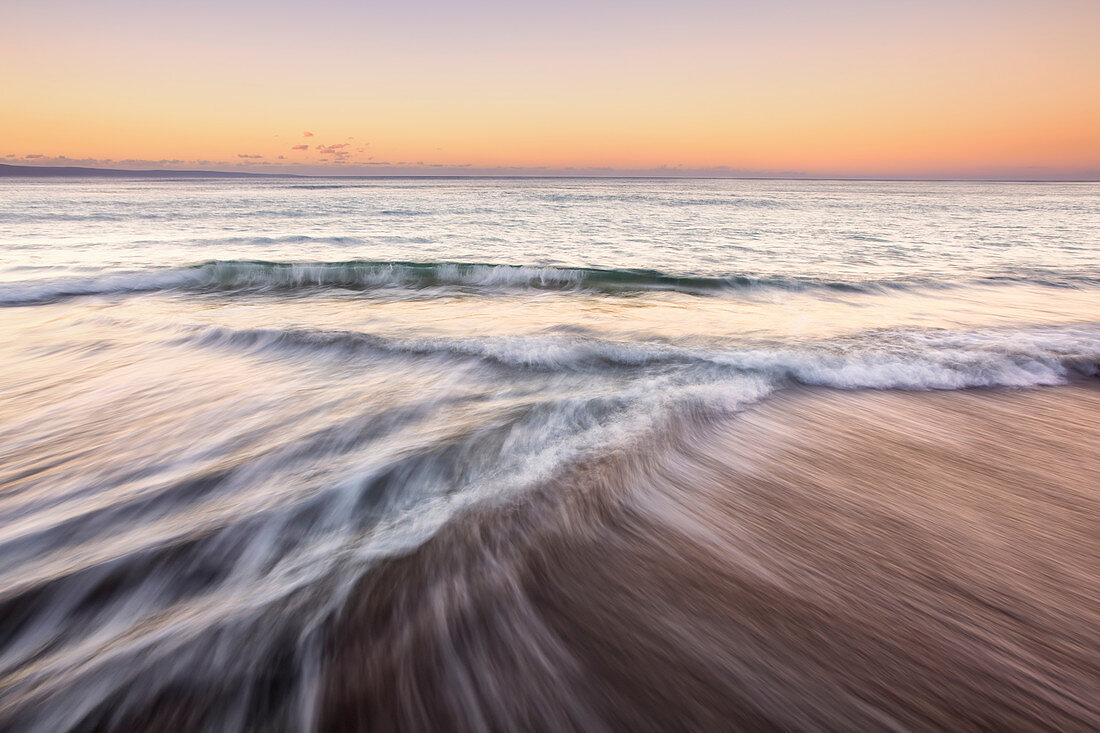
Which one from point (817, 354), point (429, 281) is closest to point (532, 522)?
point (817, 354)

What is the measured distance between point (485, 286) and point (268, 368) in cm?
564

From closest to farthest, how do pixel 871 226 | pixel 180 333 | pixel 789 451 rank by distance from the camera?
pixel 789 451 < pixel 180 333 < pixel 871 226

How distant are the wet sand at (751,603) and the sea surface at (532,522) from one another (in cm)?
1

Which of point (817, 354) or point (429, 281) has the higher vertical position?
point (817, 354)

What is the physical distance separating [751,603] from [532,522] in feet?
3.89

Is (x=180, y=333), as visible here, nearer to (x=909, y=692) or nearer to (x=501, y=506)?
(x=501, y=506)

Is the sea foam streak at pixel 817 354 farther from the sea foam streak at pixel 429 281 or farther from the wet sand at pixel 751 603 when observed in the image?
the sea foam streak at pixel 429 281

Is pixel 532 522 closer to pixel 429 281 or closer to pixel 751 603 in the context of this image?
pixel 751 603

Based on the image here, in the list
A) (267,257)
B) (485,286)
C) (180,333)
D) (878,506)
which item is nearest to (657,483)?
(878,506)

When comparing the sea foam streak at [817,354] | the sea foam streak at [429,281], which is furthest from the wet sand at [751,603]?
the sea foam streak at [429,281]

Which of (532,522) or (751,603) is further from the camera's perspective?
(532,522)

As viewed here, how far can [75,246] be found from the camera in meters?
14.5

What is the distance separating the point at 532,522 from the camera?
9.21 feet

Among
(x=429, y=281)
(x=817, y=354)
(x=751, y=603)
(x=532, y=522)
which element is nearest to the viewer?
(x=751, y=603)
